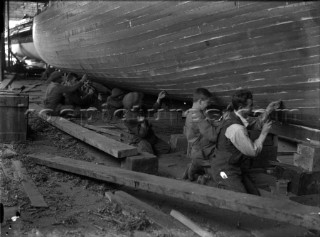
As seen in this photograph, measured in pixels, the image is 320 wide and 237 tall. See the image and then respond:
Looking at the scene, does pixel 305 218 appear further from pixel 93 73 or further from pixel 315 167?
pixel 93 73

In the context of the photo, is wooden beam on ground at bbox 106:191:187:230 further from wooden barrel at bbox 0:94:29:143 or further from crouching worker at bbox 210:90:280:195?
wooden barrel at bbox 0:94:29:143

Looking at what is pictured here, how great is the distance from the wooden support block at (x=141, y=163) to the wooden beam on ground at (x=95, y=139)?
8cm

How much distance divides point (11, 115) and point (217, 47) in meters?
2.18

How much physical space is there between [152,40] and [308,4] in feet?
5.31

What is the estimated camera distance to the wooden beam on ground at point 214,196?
6.82ft

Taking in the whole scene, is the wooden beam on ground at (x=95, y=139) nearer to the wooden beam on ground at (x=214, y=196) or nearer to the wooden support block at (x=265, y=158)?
the wooden beam on ground at (x=214, y=196)

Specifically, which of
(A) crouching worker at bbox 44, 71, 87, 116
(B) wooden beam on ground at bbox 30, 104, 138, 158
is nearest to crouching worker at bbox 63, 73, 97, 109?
(A) crouching worker at bbox 44, 71, 87, 116

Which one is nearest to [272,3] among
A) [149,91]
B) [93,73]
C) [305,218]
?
[305,218]

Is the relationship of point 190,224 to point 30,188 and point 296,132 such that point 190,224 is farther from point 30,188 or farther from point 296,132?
point 296,132

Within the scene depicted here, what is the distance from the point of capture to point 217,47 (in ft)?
11.1

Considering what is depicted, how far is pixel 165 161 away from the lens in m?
3.98

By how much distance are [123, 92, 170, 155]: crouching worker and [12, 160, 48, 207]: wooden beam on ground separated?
121 cm

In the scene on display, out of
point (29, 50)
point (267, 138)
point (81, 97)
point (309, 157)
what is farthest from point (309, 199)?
point (29, 50)

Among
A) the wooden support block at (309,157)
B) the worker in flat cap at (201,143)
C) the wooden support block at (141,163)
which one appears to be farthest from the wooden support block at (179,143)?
the wooden support block at (309,157)
